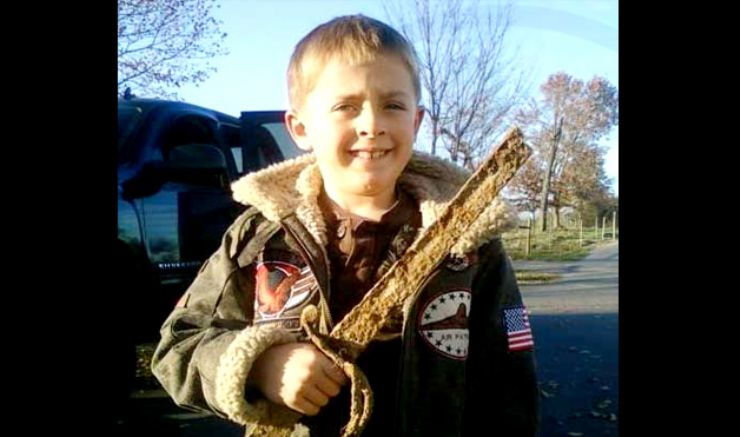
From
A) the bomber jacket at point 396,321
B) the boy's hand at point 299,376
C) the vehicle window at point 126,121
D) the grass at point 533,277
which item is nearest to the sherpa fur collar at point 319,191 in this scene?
the bomber jacket at point 396,321

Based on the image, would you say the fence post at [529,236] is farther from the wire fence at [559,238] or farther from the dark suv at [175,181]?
the dark suv at [175,181]

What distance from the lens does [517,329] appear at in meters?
0.67

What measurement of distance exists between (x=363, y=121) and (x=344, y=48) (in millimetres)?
65

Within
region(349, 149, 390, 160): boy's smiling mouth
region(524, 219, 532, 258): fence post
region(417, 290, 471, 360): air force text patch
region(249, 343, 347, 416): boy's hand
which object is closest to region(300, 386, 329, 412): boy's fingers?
region(249, 343, 347, 416): boy's hand

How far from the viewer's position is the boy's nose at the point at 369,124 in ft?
2.05

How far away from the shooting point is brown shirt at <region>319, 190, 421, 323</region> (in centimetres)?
66

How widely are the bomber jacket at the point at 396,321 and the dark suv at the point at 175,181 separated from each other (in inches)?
7.4

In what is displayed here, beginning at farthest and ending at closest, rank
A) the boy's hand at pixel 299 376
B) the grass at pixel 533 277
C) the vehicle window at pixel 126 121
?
the vehicle window at pixel 126 121, the grass at pixel 533 277, the boy's hand at pixel 299 376

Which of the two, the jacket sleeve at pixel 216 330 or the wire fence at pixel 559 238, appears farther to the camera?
the wire fence at pixel 559 238

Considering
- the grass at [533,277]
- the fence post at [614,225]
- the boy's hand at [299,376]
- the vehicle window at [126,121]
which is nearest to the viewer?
the boy's hand at [299,376]
